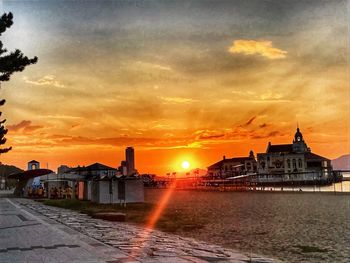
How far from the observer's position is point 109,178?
32719 mm

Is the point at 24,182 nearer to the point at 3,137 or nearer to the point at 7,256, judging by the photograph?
the point at 3,137

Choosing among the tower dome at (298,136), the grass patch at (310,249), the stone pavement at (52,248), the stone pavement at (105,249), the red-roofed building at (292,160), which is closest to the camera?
the stone pavement at (52,248)

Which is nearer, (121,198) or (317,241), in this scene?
(317,241)

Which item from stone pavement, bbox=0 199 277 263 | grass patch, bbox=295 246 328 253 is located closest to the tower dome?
grass patch, bbox=295 246 328 253

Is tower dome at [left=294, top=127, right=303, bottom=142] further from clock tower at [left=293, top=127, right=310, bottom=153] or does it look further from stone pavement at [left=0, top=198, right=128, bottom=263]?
stone pavement at [left=0, top=198, right=128, bottom=263]

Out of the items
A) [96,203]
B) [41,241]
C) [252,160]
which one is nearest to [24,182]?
[96,203]

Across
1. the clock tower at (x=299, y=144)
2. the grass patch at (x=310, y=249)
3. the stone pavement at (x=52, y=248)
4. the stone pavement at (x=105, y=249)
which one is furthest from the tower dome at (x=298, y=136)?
the stone pavement at (x=52, y=248)

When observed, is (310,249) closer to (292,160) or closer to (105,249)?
(105,249)

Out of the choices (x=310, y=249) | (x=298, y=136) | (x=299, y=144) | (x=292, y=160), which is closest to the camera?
(x=310, y=249)

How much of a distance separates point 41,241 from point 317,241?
10065 millimetres

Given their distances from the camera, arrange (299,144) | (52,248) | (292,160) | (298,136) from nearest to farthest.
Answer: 1. (52,248)
2. (292,160)
3. (299,144)
4. (298,136)

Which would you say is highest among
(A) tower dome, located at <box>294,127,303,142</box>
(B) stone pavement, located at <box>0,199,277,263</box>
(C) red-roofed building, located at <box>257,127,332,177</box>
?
(A) tower dome, located at <box>294,127,303,142</box>

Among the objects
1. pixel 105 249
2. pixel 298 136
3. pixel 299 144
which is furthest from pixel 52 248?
pixel 298 136

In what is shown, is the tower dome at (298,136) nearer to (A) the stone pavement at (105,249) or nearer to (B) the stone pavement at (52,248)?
(A) the stone pavement at (105,249)
